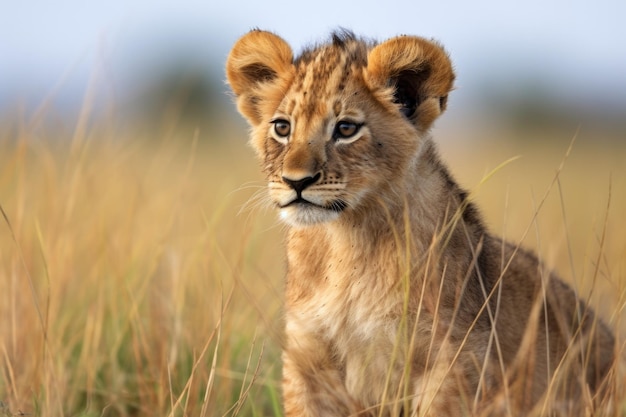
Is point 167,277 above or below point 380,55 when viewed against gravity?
below

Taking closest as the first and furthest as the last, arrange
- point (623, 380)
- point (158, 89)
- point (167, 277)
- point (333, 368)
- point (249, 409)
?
point (623, 380)
point (333, 368)
point (249, 409)
point (167, 277)
point (158, 89)

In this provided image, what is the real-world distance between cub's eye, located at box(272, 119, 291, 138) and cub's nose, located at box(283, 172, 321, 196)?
435mm

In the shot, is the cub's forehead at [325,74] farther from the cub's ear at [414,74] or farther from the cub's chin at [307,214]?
the cub's chin at [307,214]

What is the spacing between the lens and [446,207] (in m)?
4.32

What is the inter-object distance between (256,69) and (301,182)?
1070 millimetres

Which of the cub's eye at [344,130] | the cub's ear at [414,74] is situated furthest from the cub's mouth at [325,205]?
the cub's ear at [414,74]

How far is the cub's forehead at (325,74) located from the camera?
421cm

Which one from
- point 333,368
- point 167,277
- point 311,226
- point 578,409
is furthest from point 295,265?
point 167,277

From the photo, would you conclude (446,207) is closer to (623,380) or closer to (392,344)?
(392,344)

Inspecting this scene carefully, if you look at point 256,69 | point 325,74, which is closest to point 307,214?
point 325,74

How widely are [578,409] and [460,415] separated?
26.6 inches

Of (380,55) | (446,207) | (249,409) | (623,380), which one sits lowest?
(249,409)

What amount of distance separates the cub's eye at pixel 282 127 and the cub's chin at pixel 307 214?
1.44ft

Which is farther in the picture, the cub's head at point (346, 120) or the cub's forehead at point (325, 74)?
the cub's forehead at point (325, 74)
